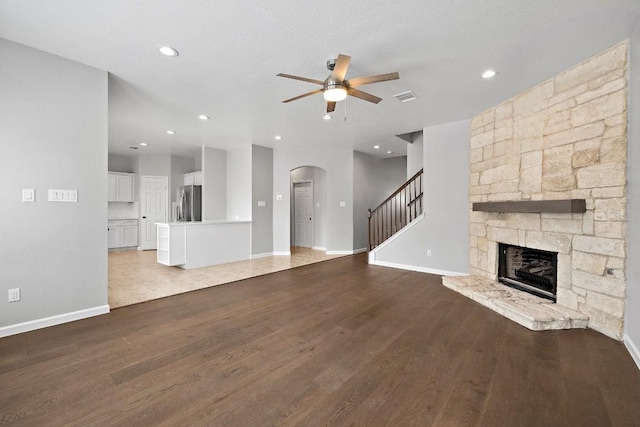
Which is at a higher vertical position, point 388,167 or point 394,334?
point 388,167

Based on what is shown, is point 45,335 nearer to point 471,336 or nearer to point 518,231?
point 471,336

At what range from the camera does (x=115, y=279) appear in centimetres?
461

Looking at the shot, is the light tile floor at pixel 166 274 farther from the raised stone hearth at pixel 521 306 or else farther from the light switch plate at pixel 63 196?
the raised stone hearth at pixel 521 306

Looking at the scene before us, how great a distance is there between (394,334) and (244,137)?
5.09 metres

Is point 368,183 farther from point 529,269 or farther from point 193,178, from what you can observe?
point 193,178

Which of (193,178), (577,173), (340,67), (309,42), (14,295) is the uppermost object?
(309,42)

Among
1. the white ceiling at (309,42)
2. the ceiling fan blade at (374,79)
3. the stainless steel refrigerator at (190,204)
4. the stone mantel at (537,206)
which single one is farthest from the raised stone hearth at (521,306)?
the stainless steel refrigerator at (190,204)

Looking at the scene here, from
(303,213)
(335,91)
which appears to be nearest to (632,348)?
(335,91)

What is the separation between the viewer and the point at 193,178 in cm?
830

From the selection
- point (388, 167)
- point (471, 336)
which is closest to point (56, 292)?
point (471, 336)

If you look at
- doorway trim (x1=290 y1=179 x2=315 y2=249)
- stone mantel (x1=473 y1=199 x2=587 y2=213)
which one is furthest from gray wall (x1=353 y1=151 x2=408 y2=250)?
stone mantel (x1=473 y1=199 x2=587 y2=213)

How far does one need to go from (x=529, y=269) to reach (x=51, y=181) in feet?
19.2

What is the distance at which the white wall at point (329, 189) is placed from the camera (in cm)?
716

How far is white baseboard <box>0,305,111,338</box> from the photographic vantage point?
256 centimetres
